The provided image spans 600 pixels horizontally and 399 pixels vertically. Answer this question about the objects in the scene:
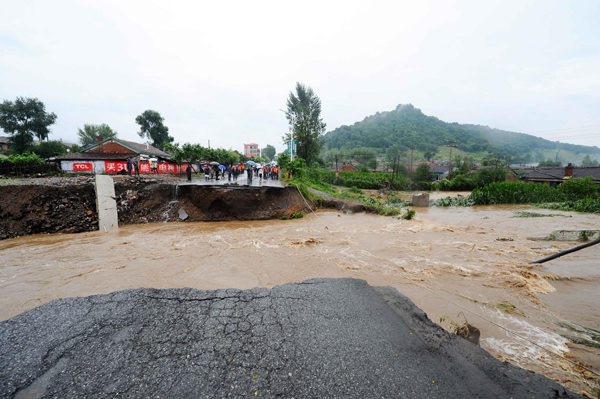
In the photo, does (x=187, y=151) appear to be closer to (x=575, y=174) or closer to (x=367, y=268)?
(x=367, y=268)

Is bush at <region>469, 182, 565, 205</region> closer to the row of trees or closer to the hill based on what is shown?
the row of trees

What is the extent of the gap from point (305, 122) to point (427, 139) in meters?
123

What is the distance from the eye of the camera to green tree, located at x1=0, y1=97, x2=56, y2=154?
35406mm

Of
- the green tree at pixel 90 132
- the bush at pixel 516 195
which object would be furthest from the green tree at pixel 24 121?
the bush at pixel 516 195

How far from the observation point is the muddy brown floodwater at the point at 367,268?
4391mm

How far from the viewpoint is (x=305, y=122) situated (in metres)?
29.3

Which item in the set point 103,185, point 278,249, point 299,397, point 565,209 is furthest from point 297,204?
point 565,209

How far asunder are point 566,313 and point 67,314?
347 inches

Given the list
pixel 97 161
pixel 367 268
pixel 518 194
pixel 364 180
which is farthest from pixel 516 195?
pixel 97 161

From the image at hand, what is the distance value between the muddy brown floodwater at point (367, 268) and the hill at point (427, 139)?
4439 inches

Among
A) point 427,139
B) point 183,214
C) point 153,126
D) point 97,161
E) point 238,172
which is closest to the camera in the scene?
point 183,214

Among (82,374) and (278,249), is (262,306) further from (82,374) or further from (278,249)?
(278,249)

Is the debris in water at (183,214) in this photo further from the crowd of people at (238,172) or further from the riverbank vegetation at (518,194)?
the riverbank vegetation at (518,194)

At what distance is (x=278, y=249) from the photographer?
8.64m
